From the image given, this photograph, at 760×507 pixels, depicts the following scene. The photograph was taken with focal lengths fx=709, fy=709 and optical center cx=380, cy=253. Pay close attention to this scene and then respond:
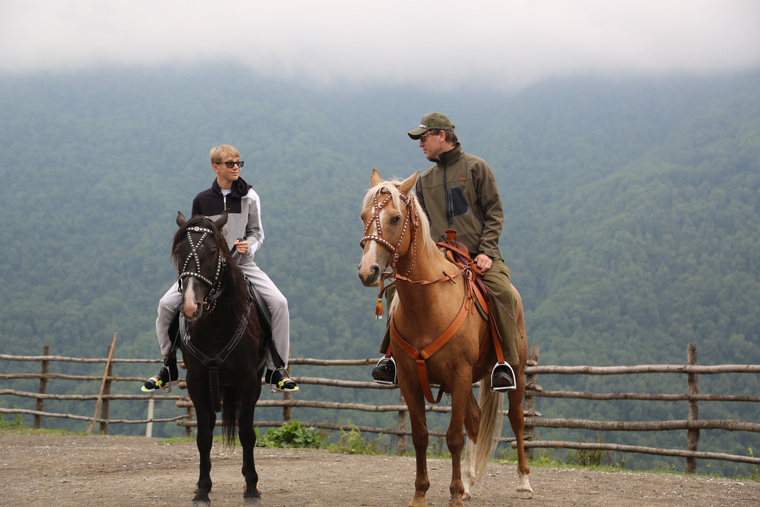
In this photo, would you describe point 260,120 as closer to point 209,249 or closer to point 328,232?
point 328,232

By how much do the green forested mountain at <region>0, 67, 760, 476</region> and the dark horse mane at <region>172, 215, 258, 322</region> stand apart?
27.9m

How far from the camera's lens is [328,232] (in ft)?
207

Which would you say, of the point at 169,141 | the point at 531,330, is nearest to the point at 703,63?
the point at 531,330

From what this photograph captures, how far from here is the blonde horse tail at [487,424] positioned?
6.01 metres

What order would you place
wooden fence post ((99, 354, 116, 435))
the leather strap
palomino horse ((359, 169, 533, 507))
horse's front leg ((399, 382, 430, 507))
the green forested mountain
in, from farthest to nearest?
the green forested mountain < wooden fence post ((99, 354, 116, 435)) < horse's front leg ((399, 382, 430, 507)) < the leather strap < palomino horse ((359, 169, 533, 507))

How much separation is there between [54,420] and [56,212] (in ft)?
96.4

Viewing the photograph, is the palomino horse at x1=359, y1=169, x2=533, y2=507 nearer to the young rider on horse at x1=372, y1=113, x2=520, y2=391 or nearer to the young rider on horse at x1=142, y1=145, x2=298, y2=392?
the young rider on horse at x1=372, y1=113, x2=520, y2=391

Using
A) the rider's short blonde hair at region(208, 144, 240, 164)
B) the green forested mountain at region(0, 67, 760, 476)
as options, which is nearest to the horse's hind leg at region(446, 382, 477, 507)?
the rider's short blonde hair at region(208, 144, 240, 164)

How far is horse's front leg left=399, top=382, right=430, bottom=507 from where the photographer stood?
4.62m

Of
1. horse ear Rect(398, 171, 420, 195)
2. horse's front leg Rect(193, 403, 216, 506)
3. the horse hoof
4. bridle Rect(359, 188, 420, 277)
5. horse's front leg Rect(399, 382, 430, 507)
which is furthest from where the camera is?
the horse hoof

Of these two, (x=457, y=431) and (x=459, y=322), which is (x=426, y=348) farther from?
(x=457, y=431)

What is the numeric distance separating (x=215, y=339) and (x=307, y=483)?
2163 mm

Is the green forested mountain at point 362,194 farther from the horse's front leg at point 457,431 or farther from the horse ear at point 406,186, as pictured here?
the horse ear at point 406,186

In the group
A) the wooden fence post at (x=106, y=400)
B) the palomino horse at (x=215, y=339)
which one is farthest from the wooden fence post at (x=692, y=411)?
the wooden fence post at (x=106, y=400)
